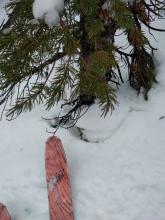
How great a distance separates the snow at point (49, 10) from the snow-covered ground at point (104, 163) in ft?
5.07

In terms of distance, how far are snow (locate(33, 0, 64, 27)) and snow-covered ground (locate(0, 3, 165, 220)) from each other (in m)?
1.55

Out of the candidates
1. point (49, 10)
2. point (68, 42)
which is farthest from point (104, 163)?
point (49, 10)

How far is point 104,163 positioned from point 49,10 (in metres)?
1.65

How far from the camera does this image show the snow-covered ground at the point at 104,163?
3.29 m

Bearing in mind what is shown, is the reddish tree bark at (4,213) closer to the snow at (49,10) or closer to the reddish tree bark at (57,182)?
the reddish tree bark at (57,182)

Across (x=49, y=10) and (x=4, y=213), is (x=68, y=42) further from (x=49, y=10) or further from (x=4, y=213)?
(x=4, y=213)

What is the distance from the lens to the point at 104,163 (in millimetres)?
3711

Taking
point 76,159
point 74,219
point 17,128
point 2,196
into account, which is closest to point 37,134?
point 17,128

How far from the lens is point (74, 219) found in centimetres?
328

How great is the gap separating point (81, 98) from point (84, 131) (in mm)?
360

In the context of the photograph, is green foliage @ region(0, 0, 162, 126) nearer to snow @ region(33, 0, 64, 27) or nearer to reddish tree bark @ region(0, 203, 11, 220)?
snow @ region(33, 0, 64, 27)

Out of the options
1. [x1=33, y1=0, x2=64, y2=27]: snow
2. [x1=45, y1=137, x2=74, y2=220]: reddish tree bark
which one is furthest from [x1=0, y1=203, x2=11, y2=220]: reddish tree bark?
[x1=33, y1=0, x2=64, y2=27]: snow

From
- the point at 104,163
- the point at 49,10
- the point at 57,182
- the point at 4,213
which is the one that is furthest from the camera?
the point at 104,163

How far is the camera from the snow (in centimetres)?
273
